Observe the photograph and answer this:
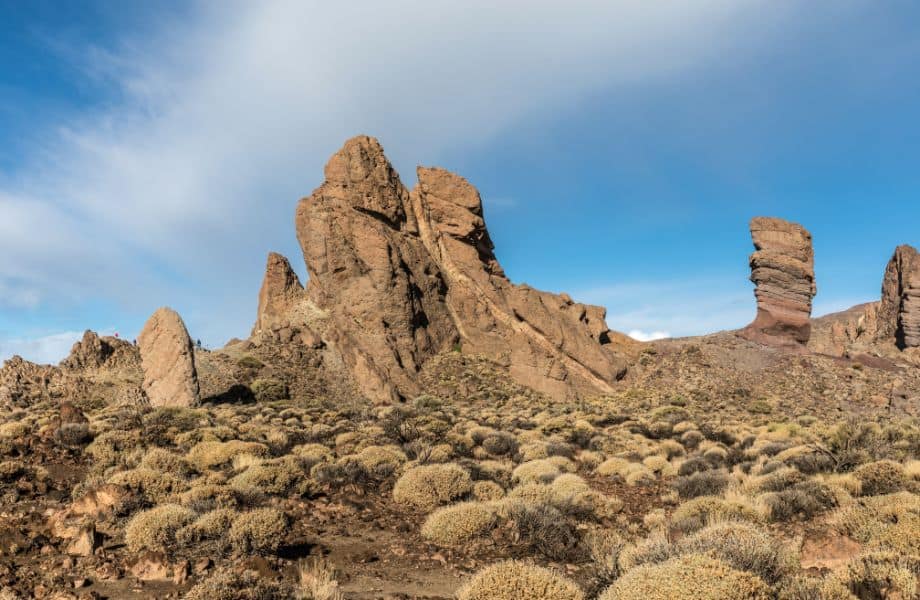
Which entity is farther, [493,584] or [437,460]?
[437,460]

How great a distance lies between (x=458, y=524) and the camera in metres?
9.02

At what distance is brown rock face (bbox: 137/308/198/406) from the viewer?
26.4 meters

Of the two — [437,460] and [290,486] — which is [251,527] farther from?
[437,460]

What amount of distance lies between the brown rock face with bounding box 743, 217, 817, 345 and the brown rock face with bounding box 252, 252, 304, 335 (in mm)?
43133

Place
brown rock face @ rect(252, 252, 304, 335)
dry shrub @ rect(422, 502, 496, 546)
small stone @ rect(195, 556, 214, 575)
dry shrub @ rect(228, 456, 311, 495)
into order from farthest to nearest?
brown rock face @ rect(252, 252, 304, 335), dry shrub @ rect(228, 456, 311, 495), dry shrub @ rect(422, 502, 496, 546), small stone @ rect(195, 556, 214, 575)

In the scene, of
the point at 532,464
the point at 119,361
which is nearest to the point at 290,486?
the point at 532,464


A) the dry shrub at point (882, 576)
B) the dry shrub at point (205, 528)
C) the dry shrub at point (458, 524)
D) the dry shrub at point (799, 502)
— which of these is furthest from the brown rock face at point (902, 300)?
the dry shrub at point (205, 528)

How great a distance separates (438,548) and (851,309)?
6992 inches

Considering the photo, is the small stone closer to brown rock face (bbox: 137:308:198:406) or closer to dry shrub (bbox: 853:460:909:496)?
dry shrub (bbox: 853:460:909:496)

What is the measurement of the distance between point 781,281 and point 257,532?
185ft

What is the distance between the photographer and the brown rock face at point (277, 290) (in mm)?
49300

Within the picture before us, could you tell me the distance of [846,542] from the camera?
7680mm

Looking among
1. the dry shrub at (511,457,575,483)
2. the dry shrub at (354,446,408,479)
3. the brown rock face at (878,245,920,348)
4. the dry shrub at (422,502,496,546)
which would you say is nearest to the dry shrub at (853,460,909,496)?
the dry shrub at (511,457,575,483)

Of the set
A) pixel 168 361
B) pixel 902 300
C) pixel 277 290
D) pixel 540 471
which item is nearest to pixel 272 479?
pixel 540 471
